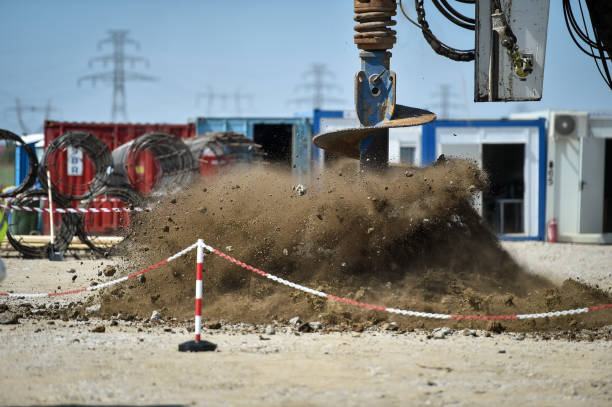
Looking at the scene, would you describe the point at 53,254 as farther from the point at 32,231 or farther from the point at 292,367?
the point at 292,367

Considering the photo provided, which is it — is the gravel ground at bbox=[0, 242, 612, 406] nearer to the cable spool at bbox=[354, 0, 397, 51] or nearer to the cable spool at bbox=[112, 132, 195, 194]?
the cable spool at bbox=[354, 0, 397, 51]

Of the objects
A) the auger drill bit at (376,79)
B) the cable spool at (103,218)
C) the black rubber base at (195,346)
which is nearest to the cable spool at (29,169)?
the cable spool at (103,218)

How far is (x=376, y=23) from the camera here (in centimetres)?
995

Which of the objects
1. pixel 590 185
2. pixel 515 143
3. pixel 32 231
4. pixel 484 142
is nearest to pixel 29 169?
pixel 32 231

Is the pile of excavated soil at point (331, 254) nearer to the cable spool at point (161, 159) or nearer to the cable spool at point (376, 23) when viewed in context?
the cable spool at point (376, 23)

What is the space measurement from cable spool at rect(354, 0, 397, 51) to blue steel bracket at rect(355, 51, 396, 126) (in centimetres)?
13

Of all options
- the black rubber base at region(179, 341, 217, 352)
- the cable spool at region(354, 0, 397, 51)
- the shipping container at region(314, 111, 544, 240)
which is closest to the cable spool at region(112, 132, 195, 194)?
the shipping container at region(314, 111, 544, 240)

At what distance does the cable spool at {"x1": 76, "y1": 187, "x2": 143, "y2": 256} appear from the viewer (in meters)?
18.9

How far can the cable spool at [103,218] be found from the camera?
61.9 ft

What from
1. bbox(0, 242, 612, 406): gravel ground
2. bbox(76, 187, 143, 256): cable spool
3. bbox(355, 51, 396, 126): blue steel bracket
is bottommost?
bbox(0, 242, 612, 406): gravel ground

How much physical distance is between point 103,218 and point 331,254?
13.7 m

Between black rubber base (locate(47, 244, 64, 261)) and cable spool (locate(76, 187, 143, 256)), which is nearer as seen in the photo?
black rubber base (locate(47, 244, 64, 261))

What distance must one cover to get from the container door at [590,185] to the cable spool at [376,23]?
1661 cm

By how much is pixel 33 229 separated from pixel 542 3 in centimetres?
1594
